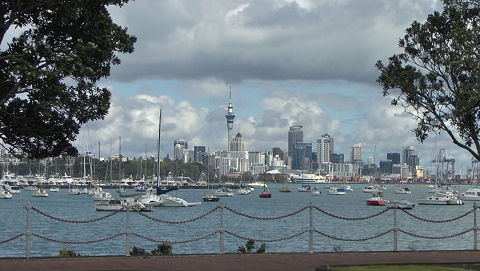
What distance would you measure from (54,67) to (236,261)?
8.04 meters

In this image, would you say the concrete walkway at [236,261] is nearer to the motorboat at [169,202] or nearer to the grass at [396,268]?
the grass at [396,268]

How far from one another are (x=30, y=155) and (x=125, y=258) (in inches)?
270

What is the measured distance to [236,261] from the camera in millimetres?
25219

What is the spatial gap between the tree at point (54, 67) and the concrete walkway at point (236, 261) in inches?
180

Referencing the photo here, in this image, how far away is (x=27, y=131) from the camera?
28.1m

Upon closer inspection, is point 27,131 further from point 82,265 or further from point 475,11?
point 475,11

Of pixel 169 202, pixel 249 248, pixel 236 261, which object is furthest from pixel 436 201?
pixel 236 261

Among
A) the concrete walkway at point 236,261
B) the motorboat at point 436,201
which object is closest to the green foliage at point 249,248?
the concrete walkway at point 236,261

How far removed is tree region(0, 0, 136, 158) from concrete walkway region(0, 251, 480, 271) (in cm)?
458

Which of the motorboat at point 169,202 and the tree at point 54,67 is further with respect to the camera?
the motorboat at point 169,202

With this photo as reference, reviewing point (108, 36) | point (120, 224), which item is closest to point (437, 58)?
point (108, 36)

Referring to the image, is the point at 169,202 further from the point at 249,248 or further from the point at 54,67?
the point at 54,67

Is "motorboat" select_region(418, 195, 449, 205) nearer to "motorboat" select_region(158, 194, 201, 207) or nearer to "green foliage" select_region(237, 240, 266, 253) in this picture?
"motorboat" select_region(158, 194, 201, 207)

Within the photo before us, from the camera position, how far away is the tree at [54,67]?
80.1 feet
